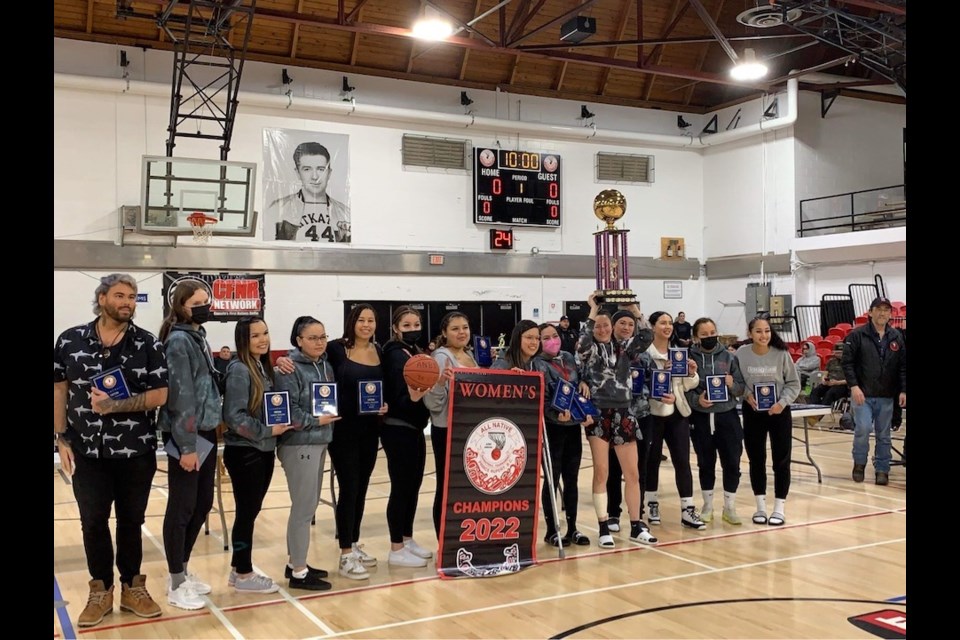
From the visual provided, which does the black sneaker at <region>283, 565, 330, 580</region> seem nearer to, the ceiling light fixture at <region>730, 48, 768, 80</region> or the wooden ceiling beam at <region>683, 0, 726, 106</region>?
the ceiling light fixture at <region>730, 48, 768, 80</region>

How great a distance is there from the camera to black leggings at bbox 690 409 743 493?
646 cm

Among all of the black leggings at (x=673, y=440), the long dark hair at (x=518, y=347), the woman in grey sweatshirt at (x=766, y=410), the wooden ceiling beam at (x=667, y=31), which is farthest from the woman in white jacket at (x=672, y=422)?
the wooden ceiling beam at (x=667, y=31)

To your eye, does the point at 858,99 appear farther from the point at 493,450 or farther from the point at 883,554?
the point at 493,450

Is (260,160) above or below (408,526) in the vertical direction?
above

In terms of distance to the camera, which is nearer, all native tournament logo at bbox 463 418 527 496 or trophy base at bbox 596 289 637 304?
all native tournament logo at bbox 463 418 527 496

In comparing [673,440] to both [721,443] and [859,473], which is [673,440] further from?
[859,473]

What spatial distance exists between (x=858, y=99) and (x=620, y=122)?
16.2 ft

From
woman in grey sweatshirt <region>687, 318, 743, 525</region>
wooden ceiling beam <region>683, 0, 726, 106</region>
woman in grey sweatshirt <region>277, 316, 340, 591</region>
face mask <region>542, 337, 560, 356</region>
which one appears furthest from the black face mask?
wooden ceiling beam <region>683, 0, 726, 106</region>

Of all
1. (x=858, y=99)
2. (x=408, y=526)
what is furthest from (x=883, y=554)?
(x=858, y=99)

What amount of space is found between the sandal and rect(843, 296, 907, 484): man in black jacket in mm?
3600

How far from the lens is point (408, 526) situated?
18.1 ft

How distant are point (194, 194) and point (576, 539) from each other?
8.29 metres
